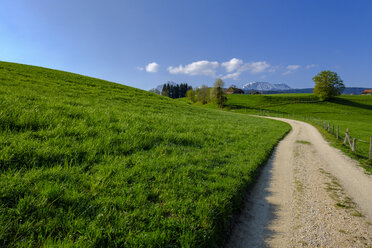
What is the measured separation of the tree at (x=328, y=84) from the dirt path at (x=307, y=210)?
9489 centimetres

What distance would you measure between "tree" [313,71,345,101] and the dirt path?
3736 inches

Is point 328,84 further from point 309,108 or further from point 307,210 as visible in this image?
point 307,210

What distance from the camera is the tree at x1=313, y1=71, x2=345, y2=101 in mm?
80312

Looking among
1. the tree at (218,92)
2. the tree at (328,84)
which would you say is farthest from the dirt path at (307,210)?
the tree at (328,84)

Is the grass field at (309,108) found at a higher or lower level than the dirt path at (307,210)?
higher

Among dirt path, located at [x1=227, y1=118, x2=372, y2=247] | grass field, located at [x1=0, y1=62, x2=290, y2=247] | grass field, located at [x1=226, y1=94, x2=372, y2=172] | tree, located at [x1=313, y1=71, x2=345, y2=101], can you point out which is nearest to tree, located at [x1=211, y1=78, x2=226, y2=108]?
grass field, located at [x1=226, y1=94, x2=372, y2=172]

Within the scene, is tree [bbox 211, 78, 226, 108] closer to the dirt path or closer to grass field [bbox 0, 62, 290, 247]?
the dirt path

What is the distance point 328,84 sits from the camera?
81125 mm

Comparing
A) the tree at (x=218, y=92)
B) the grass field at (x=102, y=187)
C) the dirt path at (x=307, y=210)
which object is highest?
the tree at (x=218, y=92)

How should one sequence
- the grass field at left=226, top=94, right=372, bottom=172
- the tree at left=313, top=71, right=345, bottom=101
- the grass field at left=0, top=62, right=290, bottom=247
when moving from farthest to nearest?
the tree at left=313, top=71, right=345, bottom=101
the grass field at left=226, top=94, right=372, bottom=172
the grass field at left=0, top=62, right=290, bottom=247

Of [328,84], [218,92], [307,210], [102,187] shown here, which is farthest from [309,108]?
[102,187]

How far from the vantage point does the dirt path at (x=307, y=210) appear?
161 inches

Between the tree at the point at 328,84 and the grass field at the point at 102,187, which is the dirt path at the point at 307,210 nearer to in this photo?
the grass field at the point at 102,187

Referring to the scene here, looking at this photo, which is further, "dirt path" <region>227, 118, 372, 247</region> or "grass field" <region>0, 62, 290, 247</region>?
"dirt path" <region>227, 118, 372, 247</region>
